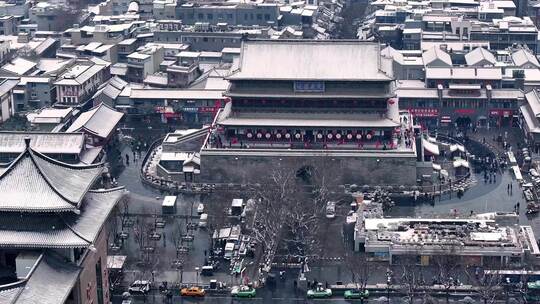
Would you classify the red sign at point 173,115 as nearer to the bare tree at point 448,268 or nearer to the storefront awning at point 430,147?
the storefront awning at point 430,147

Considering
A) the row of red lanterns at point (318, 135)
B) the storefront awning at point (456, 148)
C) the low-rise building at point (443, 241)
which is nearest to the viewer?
the low-rise building at point (443, 241)

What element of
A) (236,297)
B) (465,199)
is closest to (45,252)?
(236,297)

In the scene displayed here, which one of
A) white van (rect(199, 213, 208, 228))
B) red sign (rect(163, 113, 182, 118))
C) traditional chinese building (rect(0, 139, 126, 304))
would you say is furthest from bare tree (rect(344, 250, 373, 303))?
red sign (rect(163, 113, 182, 118))

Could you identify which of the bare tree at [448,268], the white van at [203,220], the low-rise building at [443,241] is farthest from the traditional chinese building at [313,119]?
the bare tree at [448,268]

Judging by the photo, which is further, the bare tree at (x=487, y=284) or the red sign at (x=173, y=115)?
the red sign at (x=173, y=115)

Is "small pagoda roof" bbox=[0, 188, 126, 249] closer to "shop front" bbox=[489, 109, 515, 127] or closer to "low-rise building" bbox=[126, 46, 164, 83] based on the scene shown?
"shop front" bbox=[489, 109, 515, 127]

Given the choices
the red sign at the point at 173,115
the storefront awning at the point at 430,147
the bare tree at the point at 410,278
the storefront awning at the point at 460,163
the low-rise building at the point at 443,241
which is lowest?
the bare tree at the point at 410,278

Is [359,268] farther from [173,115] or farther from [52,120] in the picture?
[52,120]

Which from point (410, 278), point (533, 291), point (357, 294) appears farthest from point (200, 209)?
point (533, 291)

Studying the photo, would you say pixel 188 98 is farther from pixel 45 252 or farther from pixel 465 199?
pixel 45 252
